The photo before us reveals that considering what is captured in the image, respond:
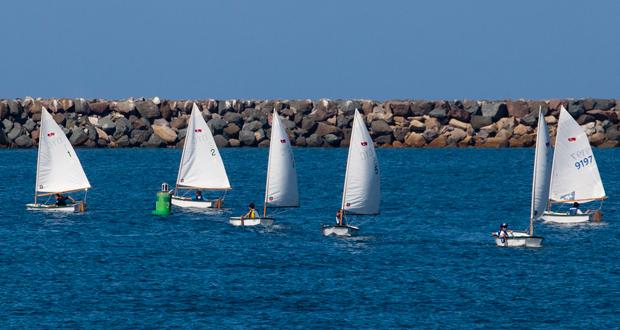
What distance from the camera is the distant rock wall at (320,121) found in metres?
134

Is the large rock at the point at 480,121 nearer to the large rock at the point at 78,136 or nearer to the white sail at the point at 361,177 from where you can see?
the large rock at the point at 78,136

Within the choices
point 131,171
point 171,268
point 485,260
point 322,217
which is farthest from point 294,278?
point 131,171

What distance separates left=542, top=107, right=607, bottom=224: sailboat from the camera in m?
70.6

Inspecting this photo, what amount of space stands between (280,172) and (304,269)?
1166 cm

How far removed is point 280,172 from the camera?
228 ft

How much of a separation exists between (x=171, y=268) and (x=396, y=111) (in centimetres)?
8008

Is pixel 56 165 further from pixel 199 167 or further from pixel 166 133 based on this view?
pixel 166 133

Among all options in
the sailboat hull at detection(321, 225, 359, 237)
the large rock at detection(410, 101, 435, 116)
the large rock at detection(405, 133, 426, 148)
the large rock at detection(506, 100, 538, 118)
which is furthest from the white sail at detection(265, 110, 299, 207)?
the large rock at detection(506, 100, 538, 118)

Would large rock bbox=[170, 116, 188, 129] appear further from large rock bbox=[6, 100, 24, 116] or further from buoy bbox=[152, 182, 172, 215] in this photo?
buoy bbox=[152, 182, 172, 215]

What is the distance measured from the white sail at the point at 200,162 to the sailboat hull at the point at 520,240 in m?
21.8

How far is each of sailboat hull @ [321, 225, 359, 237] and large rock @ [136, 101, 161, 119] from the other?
69077mm

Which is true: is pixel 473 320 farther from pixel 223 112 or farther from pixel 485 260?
pixel 223 112

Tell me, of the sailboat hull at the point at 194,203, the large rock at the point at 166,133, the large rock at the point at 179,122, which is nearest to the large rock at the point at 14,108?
the large rock at the point at 166,133

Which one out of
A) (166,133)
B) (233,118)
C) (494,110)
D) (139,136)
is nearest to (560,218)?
(494,110)
